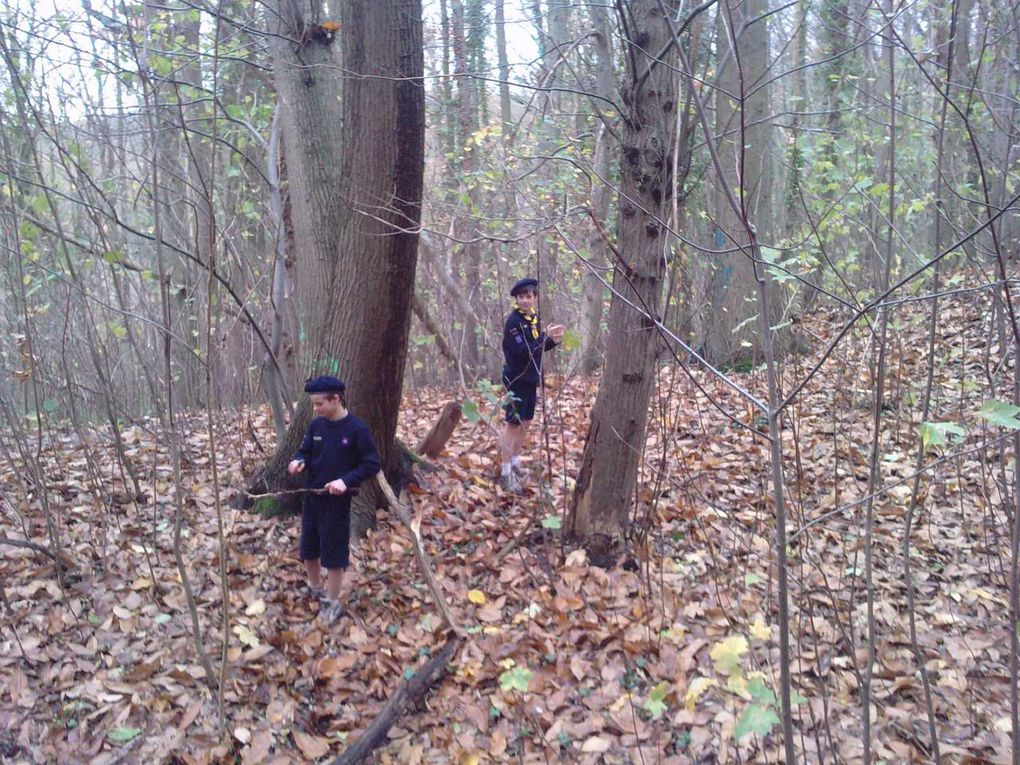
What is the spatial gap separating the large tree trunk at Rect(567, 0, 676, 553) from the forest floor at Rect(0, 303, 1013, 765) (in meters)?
0.22

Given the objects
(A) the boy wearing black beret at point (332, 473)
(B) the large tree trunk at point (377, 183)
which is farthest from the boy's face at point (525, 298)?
(A) the boy wearing black beret at point (332, 473)

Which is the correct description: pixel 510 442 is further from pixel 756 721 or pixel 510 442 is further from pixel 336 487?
pixel 756 721

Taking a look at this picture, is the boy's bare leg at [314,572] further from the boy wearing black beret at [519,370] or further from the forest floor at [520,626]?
the boy wearing black beret at [519,370]

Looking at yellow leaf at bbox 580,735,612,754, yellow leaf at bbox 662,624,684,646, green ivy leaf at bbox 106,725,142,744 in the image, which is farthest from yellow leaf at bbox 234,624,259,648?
yellow leaf at bbox 662,624,684,646

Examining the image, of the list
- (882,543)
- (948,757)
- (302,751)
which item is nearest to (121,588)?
(302,751)

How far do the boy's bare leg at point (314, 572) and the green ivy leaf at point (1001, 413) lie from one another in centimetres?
377

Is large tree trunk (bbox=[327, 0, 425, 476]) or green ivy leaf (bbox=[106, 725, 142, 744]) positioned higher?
large tree trunk (bbox=[327, 0, 425, 476])

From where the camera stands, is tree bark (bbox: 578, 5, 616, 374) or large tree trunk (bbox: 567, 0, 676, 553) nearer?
large tree trunk (bbox: 567, 0, 676, 553)

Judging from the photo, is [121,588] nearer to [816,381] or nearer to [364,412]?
[364,412]

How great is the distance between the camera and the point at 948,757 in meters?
3.20

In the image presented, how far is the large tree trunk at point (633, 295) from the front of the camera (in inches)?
173

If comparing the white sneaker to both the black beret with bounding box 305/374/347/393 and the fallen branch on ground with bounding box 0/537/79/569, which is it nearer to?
the black beret with bounding box 305/374/347/393

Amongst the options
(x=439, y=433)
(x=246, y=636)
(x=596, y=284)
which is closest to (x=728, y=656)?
(x=246, y=636)

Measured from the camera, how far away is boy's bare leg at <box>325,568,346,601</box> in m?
4.57
